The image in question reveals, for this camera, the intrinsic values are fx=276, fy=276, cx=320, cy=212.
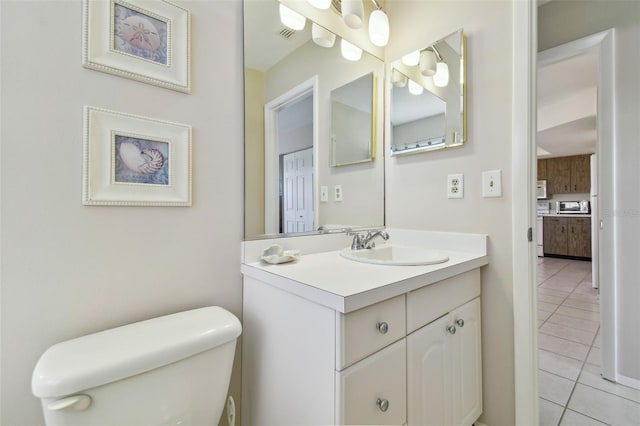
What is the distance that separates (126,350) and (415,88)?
5.46 feet

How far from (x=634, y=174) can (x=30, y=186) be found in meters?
2.71

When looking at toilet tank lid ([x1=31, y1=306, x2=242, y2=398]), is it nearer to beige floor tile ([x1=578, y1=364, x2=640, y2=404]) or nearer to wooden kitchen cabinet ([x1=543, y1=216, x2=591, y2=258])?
beige floor tile ([x1=578, y1=364, x2=640, y2=404])

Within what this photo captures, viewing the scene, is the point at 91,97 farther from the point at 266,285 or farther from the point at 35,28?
the point at 266,285

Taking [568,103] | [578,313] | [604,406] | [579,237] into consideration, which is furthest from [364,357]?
[579,237]

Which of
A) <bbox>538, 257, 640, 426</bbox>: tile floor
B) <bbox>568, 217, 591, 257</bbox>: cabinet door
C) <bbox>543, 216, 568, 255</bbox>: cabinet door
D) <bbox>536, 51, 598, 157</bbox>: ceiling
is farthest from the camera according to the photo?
<bbox>543, 216, 568, 255</bbox>: cabinet door

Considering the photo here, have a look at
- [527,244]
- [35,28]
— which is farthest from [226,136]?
[527,244]

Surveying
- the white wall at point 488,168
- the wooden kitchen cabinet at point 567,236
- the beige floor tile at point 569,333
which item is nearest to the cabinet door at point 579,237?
the wooden kitchen cabinet at point 567,236

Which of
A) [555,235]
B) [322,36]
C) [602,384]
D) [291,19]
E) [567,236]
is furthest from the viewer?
[555,235]

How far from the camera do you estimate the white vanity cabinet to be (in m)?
0.72

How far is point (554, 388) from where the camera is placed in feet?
5.23

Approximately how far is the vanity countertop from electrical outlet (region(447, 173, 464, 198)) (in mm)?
192

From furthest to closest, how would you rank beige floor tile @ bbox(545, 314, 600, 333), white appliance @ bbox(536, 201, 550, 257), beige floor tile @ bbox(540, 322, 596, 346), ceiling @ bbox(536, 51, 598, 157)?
white appliance @ bbox(536, 201, 550, 257), ceiling @ bbox(536, 51, 598, 157), beige floor tile @ bbox(545, 314, 600, 333), beige floor tile @ bbox(540, 322, 596, 346)

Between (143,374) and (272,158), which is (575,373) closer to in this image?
(272,158)

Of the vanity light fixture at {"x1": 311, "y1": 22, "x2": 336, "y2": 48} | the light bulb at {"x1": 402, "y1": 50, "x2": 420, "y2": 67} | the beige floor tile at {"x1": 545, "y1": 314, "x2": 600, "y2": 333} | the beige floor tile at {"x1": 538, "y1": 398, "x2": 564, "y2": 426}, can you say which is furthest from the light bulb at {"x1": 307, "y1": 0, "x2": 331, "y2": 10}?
the beige floor tile at {"x1": 545, "y1": 314, "x2": 600, "y2": 333}
